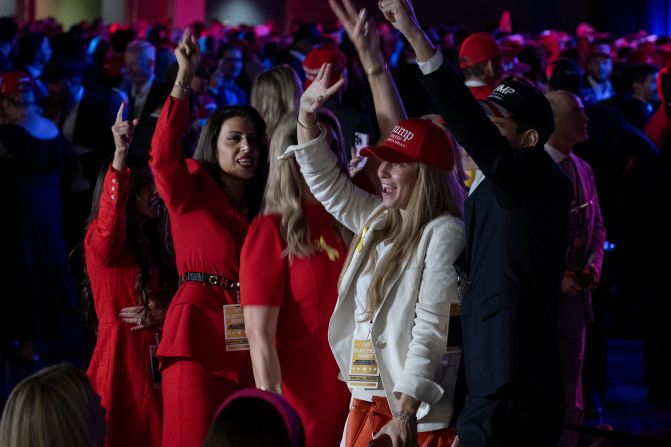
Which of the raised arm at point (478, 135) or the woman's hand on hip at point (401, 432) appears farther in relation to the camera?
the woman's hand on hip at point (401, 432)

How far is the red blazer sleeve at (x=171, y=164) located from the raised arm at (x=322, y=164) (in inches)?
18.4

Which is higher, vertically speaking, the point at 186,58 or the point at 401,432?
A: the point at 186,58

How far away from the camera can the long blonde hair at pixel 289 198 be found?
4203mm

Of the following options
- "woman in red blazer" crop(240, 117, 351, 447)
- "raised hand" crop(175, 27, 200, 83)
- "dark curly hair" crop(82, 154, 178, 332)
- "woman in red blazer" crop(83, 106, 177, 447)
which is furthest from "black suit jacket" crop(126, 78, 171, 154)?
"woman in red blazer" crop(240, 117, 351, 447)

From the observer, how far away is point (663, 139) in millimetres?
7773

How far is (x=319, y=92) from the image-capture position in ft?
13.2

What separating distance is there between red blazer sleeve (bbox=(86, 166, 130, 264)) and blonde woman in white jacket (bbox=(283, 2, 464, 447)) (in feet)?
3.77

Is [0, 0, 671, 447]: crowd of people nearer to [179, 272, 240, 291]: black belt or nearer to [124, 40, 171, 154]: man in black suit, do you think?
[179, 272, 240, 291]: black belt

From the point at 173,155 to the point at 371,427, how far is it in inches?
54.2

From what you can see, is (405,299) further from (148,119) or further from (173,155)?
(148,119)

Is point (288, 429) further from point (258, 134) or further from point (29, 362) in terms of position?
point (29, 362)

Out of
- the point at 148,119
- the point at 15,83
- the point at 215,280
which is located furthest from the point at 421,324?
the point at 15,83

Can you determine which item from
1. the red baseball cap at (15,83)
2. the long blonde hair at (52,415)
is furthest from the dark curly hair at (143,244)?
the red baseball cap at (15,83)

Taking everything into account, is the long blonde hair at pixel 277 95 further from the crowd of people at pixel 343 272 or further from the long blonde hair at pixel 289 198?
the long blonde hair at pixel 289 198
